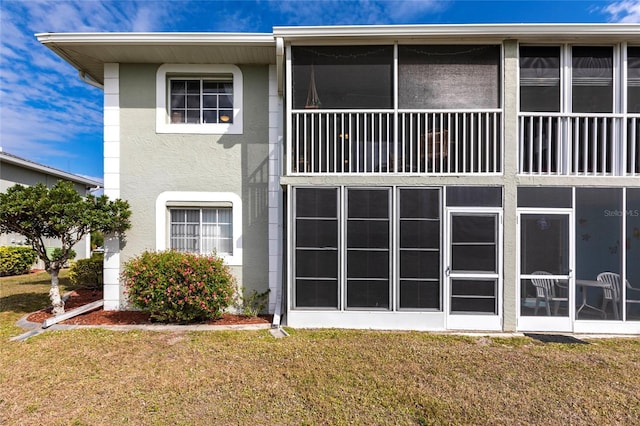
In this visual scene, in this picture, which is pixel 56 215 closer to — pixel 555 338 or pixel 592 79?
pixel 555 338

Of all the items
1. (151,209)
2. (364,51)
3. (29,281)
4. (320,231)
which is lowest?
(29,281)

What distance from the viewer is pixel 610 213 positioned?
602cm

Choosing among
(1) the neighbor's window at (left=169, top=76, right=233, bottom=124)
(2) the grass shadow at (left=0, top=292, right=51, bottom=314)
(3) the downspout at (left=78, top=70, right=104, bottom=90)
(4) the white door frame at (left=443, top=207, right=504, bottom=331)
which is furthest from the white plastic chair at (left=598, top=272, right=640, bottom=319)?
(2) the grass shadow at (left=0, top=292, right=51, bottom=314)

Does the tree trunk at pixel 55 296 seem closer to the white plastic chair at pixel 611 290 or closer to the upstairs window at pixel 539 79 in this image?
the upstairs window at pixel 539 79

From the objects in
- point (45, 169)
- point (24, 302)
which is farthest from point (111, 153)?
point (45, 169)

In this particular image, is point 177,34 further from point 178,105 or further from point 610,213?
point 610,213

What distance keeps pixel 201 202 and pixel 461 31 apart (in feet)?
21.2

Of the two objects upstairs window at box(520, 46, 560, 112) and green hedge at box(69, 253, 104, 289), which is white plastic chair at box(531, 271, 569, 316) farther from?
green hedge at box(69, 253, 104, 289)

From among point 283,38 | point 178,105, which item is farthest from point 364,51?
point 178,105

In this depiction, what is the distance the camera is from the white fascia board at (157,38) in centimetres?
623

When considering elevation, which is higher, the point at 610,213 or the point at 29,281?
the point at 610,213

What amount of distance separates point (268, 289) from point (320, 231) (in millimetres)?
2036

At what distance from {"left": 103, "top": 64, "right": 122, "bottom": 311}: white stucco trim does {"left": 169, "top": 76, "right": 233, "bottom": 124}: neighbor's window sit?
1204 millimetres

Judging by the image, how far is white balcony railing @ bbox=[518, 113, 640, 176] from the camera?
608cm
